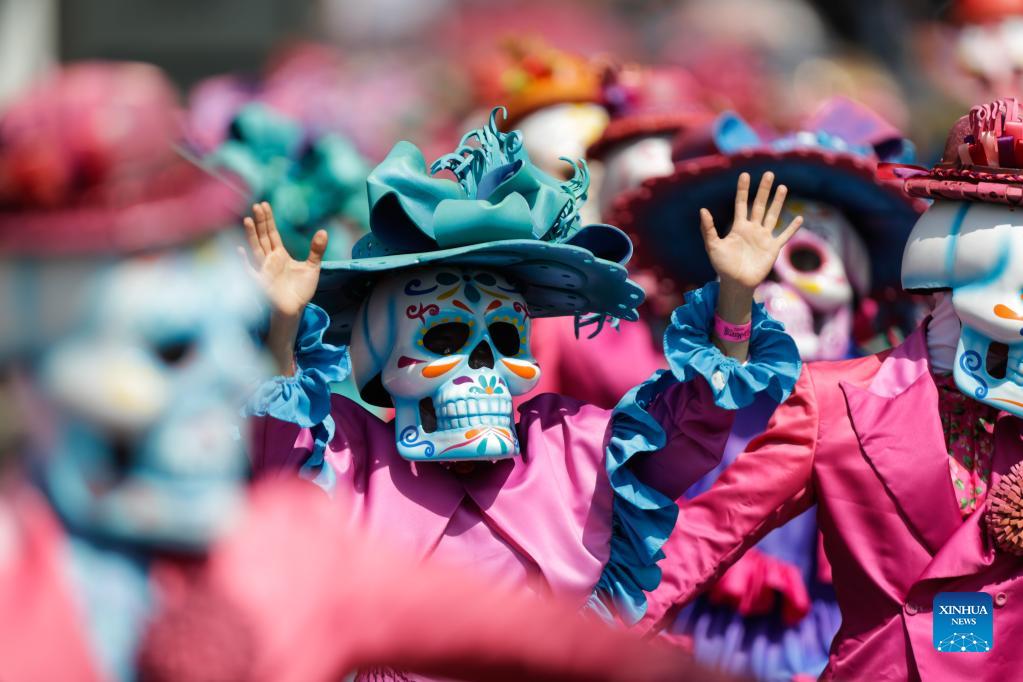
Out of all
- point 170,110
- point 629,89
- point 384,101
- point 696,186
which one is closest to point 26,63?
point 384,101

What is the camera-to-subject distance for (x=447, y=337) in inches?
126

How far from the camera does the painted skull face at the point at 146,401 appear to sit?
6.01ft

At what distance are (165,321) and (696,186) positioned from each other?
2.43m

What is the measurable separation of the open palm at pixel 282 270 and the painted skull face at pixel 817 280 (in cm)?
165

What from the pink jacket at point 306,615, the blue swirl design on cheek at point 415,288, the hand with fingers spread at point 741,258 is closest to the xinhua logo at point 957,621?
the hand with fingers spread at point 741,258

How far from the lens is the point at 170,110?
1932 millimetres

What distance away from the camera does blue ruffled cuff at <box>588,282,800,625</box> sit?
3070mm

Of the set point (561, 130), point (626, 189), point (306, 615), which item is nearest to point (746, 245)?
point (306, 615)

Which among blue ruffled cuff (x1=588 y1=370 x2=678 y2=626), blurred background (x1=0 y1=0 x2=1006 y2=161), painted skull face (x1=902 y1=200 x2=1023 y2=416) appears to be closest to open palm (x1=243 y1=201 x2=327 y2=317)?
blue ruffled cuff (x1=588 y1=370 x2=678 y2=626)

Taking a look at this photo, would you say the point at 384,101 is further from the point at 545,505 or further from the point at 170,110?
the point at 170,110

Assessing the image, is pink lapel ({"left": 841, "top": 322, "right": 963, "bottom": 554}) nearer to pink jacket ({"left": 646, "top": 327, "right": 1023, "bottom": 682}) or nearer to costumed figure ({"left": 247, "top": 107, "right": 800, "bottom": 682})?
pink jacket ({"left": 646, "top": 327, "right": 1023, "bottom": 682})

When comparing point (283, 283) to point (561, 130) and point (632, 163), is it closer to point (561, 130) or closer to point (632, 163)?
point (632, 163)

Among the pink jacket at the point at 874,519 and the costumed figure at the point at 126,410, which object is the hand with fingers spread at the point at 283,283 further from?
the costumed figure at the point at 126,410

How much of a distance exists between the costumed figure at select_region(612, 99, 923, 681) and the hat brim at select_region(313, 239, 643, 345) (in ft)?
2.49
